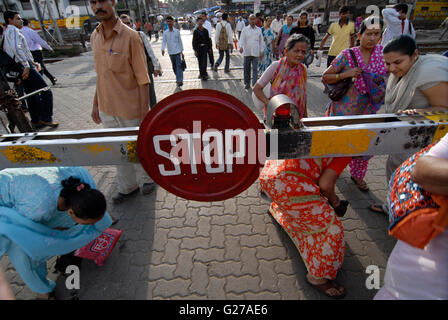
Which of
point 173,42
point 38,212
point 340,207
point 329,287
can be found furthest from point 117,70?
point 173,42

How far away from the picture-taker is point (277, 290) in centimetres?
177

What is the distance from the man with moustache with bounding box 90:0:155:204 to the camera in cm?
207

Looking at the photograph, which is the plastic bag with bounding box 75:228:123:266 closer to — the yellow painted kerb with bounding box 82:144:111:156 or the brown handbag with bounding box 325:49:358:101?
the yellow painted kerb with bounding box 82:144:111:156

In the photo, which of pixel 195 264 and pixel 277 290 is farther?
pixel 195 264

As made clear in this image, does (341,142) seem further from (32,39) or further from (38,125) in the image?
(32,39)

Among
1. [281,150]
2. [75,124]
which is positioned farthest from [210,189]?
[75,124]

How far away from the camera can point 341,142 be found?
1.01 meters

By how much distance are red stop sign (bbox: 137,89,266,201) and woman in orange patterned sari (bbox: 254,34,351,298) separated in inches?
22.8

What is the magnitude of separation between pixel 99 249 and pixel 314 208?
1.69 meters

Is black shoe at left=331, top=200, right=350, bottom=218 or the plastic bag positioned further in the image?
the plastic bag

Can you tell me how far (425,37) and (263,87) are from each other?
14592mm

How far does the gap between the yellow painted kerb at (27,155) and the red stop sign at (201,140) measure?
408 mm

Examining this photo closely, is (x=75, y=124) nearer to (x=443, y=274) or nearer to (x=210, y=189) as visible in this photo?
(x=210, y=189)

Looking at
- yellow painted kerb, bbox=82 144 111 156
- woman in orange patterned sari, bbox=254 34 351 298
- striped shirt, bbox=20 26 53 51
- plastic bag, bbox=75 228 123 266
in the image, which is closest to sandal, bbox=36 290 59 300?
plastic bag, bbox=75 228 123 266
